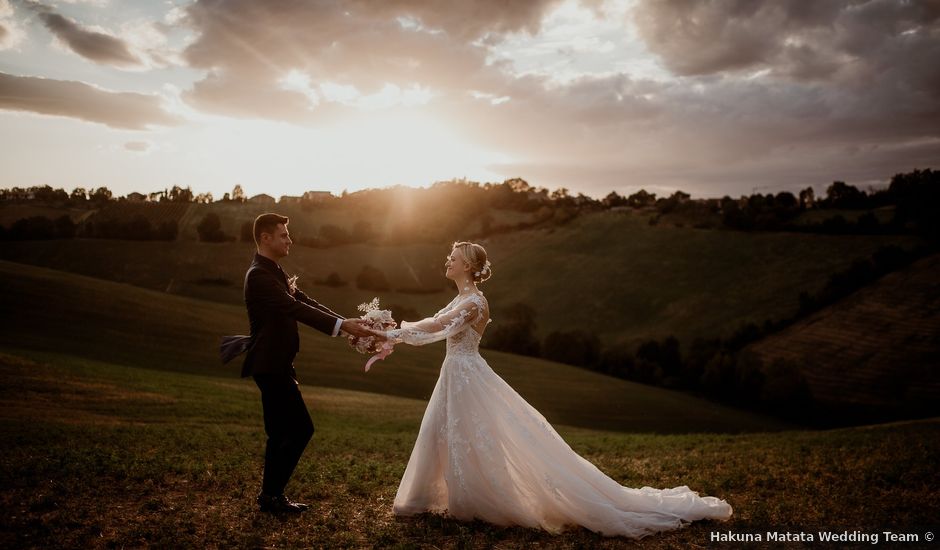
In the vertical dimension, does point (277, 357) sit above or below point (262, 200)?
below

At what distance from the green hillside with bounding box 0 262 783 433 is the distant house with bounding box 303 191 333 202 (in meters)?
67.1

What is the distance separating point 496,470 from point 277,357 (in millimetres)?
3422

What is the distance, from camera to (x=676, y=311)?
76.9m

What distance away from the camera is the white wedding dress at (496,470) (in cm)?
823

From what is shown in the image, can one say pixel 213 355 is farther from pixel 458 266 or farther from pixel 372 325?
pixel 458 266

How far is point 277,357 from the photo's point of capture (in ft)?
26.0

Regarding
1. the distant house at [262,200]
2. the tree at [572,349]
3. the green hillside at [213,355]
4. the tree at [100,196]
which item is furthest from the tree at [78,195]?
the tree at [572,349]

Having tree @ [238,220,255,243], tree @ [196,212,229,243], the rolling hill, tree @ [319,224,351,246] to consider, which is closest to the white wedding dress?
the rolling hill

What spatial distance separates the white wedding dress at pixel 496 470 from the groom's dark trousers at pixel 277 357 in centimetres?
160

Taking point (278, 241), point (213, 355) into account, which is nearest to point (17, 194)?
point (213, 355)

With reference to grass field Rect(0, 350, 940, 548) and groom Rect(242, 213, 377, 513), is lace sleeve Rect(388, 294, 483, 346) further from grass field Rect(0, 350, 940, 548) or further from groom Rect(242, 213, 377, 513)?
grass field Rect(0, 350, 940, 548)

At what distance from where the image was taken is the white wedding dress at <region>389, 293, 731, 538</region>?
8.23 meters

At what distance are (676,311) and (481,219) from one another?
172 ft

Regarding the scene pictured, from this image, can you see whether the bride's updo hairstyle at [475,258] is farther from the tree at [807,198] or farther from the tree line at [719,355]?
the tree at [807,198]
